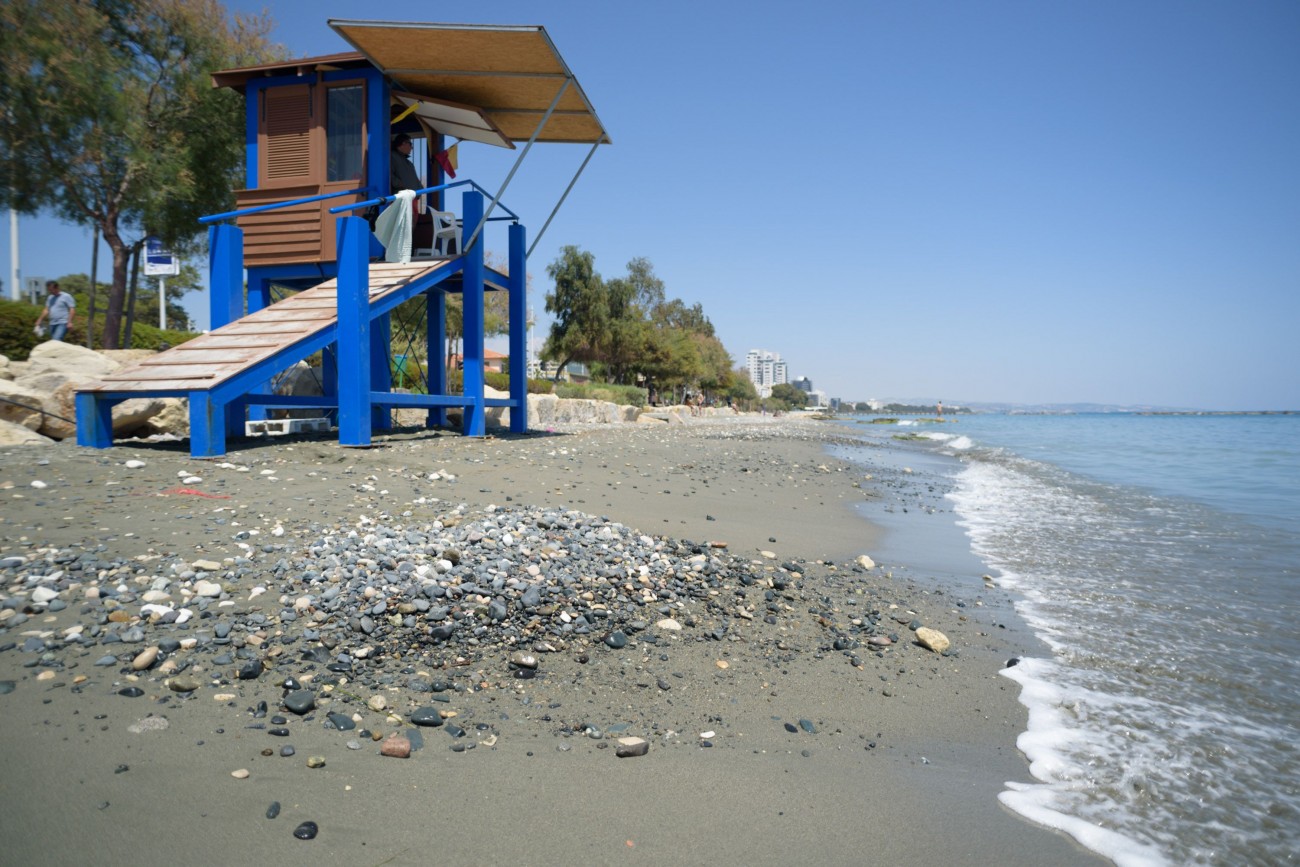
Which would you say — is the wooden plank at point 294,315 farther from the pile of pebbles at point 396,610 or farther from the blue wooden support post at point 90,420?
the pile of pebbles at point 396,610

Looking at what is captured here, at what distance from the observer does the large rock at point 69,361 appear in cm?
877

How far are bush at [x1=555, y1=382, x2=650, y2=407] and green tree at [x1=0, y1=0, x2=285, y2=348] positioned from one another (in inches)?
669

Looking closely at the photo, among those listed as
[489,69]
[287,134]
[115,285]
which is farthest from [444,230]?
[115,285]

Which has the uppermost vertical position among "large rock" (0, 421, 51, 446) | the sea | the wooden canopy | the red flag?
the wooden canopy

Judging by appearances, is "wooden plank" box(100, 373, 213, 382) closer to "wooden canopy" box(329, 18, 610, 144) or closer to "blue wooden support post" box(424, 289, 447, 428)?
"wooden canopy" box(329, 18, 610, 144)

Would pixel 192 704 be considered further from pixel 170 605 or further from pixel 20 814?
pixel 170 605

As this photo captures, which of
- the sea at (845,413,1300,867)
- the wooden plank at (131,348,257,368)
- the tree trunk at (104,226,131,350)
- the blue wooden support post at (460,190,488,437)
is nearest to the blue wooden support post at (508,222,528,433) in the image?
the blue wooden support post at (460,190,488,437)

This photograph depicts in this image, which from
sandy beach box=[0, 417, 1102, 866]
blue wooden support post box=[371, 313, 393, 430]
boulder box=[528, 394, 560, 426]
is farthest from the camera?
boulder box=[528, 394, 560, 426]

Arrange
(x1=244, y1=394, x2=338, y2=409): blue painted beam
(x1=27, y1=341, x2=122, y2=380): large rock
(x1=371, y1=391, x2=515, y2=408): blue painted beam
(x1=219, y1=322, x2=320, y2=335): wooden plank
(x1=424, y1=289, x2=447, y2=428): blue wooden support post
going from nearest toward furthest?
(x1=219, y1=322, x2=320, y2=335): wooden plank → (x1=371, y1=391, x2=515, y2=408): blue painted beam → (x1=27, y1=341, x2=122, y2=380): large rock → (x1=244, y1=394, x2=338, y2=409): blue painted beam → (x1=424, y1=289, x2=447, y2=428): blue wooden support post

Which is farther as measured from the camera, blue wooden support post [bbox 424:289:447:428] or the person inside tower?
blue wooden support post [bbox 424:289:447:428]

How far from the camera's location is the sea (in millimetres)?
2363

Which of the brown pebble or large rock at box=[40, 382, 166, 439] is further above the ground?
large rock at box=[40, 382, 166, 439]

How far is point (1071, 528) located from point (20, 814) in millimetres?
9178

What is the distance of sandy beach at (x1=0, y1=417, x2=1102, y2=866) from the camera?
204cm
